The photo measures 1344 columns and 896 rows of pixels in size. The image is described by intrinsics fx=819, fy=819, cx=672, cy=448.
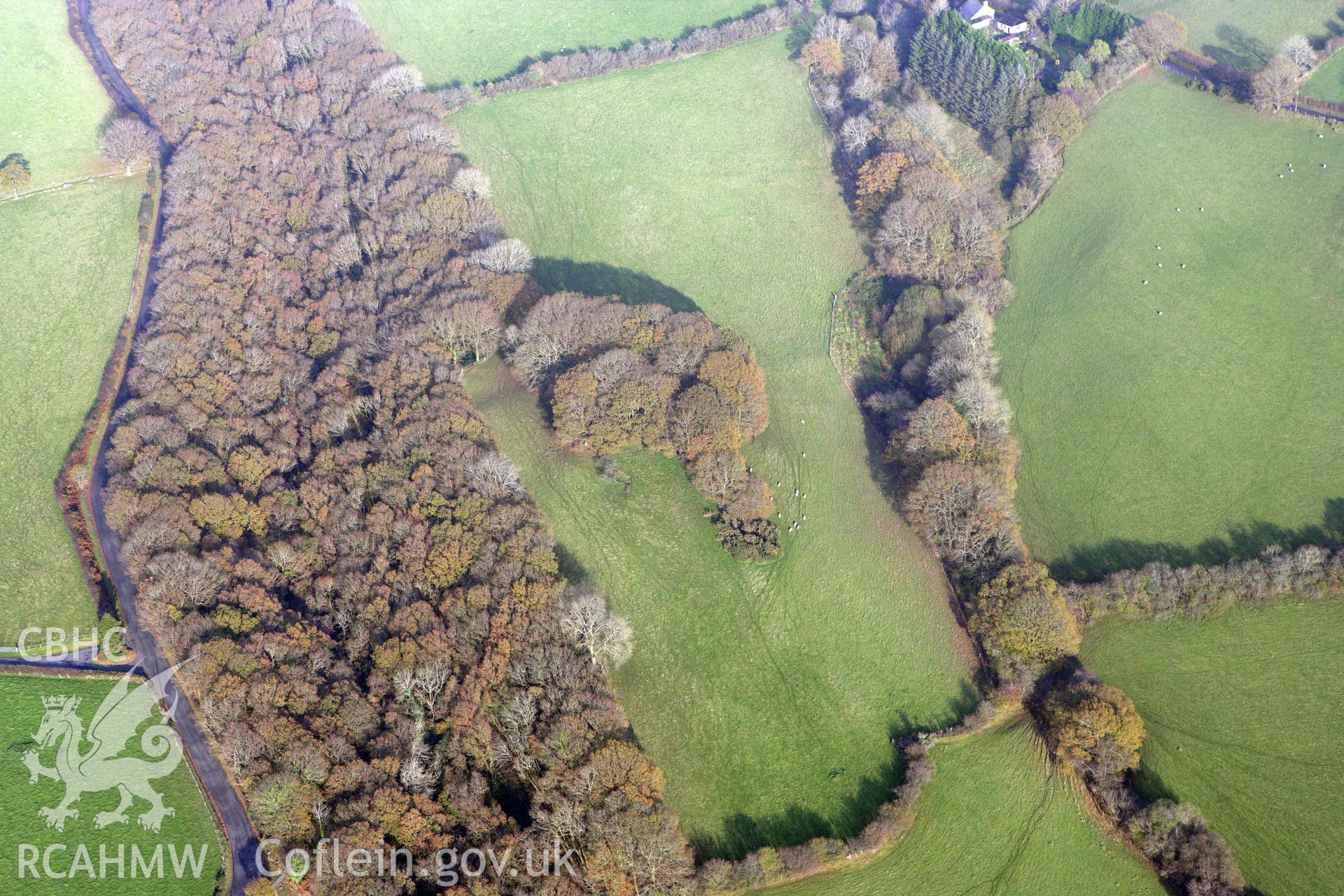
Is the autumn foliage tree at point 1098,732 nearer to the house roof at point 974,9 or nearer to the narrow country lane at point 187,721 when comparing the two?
the narrow country lane at point 187,721

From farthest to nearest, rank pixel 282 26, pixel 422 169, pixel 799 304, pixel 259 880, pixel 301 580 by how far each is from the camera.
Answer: pixel 282 26 → pixel 422 169 → pixel 799 304 → pixel 301 580 → pixel 259 880

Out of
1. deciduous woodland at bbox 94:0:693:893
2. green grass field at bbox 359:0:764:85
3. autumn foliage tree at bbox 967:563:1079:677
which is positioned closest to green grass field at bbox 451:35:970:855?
autumn foliage tree at bbox 967:563:1079:677

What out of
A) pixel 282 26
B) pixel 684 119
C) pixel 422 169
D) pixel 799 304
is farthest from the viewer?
pixel 282 26

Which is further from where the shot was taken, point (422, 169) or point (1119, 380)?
point (422, 169)

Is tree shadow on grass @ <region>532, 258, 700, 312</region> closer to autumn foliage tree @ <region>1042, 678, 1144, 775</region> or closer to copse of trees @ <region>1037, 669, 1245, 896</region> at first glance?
copse of trees @ <region>1037, 669, 1245, 896</region>

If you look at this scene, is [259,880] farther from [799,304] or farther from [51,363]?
[799,304]

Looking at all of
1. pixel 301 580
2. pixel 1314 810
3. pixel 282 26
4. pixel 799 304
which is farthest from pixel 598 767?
pixel 282 26

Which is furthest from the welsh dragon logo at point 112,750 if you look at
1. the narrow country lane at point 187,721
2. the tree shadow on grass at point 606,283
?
the tree shadow on grass at point 606,283

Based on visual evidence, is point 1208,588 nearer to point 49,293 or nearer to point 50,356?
point 50,356
